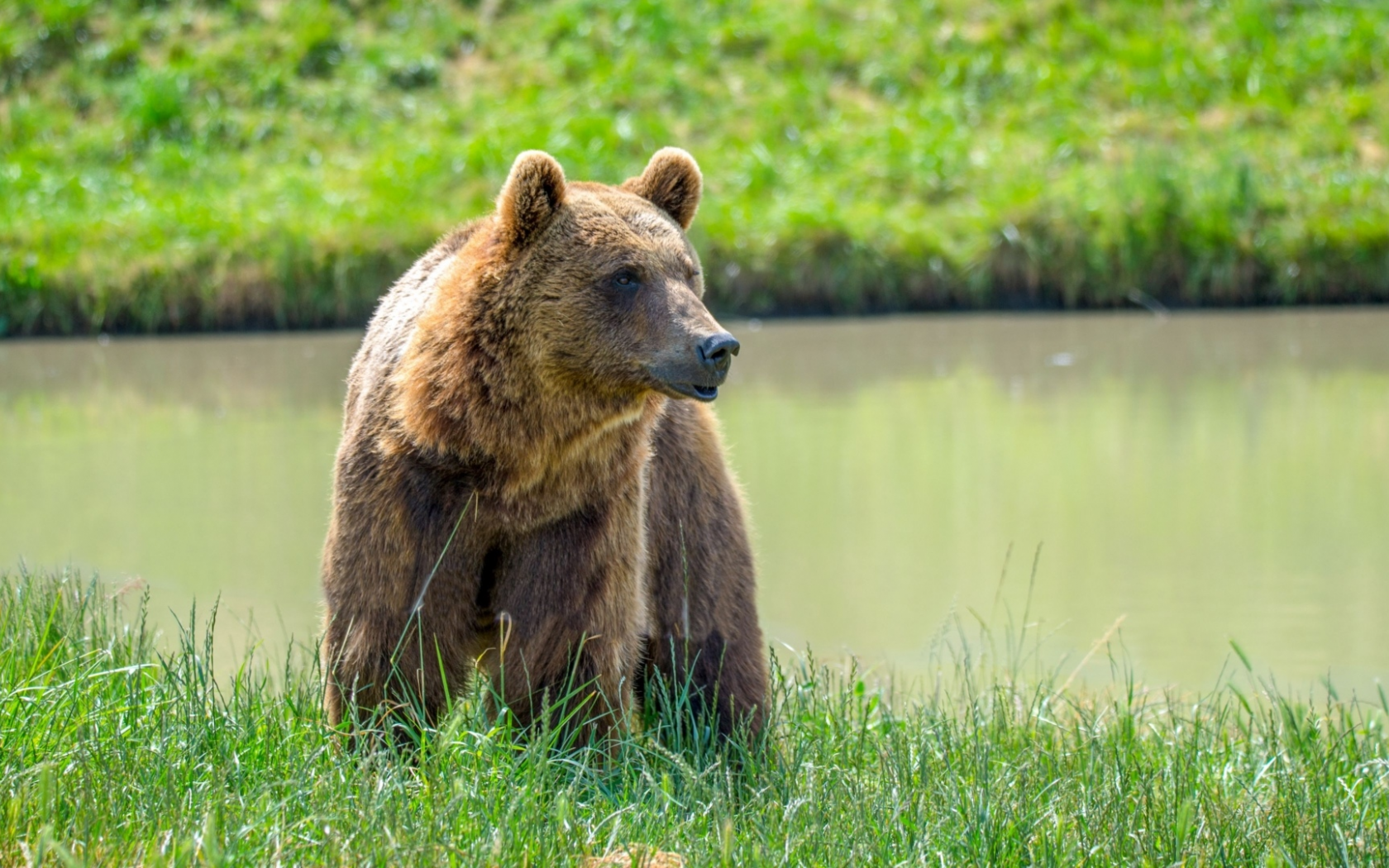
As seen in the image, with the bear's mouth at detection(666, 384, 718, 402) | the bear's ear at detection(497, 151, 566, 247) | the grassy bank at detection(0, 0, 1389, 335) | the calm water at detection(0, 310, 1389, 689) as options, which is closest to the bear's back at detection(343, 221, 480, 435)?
the bear's ear at detection(497, 151, 566, 247)

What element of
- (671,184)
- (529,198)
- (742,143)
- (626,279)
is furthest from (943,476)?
(742,143)

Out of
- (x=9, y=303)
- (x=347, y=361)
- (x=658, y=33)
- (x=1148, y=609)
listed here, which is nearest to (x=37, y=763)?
(x=1148, y=609)

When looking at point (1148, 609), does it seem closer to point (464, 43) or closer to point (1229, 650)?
point (1229, 650)

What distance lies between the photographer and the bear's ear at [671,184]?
409 centimetres

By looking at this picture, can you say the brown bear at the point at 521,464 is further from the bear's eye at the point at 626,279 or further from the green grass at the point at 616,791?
the green grass at the point at 616,791

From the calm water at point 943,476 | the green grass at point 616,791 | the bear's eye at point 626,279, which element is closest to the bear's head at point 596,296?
the bear's eye at point 626,279

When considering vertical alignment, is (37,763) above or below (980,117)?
below

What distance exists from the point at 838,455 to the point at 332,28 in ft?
45.2

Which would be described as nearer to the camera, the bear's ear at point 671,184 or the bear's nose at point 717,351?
the bear's nose at point 717,351

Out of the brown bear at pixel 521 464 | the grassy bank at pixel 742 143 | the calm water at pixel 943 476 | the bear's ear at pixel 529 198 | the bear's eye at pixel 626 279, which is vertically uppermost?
the grassy bank at pixel 742 143

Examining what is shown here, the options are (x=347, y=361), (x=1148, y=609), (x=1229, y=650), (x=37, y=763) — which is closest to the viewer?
(x=37, y=763)

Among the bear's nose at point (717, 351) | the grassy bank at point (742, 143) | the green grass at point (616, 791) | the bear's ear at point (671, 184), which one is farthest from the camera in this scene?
the grassy bank at point (742, 143)

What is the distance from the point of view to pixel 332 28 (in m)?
20.9

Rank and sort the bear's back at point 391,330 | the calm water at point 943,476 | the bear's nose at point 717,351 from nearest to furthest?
the bear's nose at point 717,351
the bear's back at point 391,330
the calm water at point 943,476
